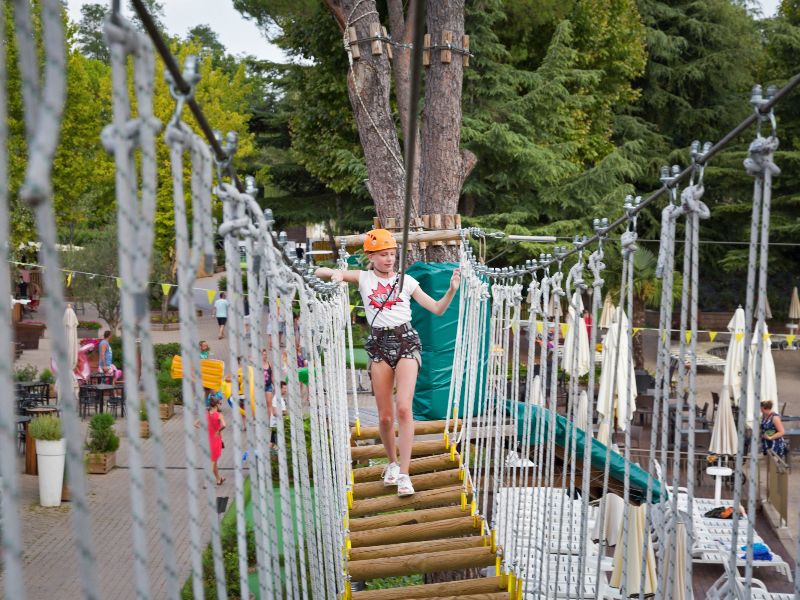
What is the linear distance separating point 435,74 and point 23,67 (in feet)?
26.7

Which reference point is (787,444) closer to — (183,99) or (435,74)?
(435,74)

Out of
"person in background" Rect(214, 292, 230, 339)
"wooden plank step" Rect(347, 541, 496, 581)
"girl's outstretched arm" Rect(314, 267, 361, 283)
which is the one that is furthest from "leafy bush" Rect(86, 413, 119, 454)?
"wooden plank step" Rect(347, 541, 496, 581)

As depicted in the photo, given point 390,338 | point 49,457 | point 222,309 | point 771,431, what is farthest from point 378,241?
point 222,309

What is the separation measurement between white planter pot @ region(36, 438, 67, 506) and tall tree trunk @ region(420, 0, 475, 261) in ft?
14.8

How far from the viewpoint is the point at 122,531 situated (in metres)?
9.84

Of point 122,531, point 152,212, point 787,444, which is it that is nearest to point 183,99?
point 152,212

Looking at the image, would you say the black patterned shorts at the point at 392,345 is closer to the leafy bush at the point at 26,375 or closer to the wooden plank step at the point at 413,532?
the wooden plank step at the point at 413,532

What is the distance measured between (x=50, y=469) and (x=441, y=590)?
277 inches

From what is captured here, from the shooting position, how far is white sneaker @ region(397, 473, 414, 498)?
16.2 feet

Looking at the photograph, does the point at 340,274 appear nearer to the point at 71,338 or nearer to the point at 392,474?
the point at 392,474

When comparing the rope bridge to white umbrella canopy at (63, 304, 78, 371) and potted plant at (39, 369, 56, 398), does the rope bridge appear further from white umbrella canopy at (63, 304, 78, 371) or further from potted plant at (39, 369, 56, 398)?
potted plant at (39, 369, 56, 398)

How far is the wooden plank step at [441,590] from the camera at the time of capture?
4383 millimetres

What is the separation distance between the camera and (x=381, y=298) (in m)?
4.92

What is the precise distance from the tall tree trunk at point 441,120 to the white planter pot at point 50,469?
4.53m
